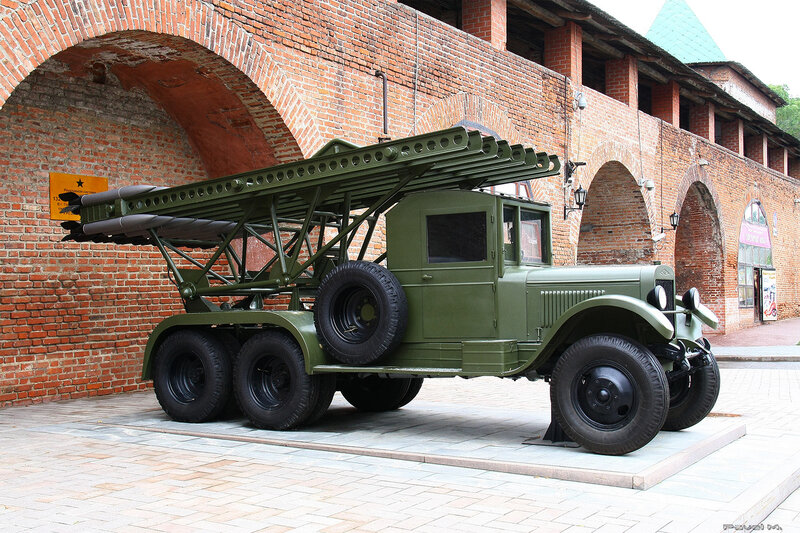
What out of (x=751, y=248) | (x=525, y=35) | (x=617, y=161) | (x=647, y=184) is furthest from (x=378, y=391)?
(x=751, y=248)

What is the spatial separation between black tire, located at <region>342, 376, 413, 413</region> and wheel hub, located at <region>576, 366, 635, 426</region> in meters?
2.45

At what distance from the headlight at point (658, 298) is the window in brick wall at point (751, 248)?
21793 mm

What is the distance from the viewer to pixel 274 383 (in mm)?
7379

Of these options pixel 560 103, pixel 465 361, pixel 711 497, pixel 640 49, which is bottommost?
pixel 711 497

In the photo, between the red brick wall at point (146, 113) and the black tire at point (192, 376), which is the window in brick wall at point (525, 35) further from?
the black tire at point (192, 376)

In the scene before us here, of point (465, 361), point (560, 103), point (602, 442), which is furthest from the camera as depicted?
point (560, 103)

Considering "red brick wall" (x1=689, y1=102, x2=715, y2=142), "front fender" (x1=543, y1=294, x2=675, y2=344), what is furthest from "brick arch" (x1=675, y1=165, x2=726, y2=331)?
"front fender" (x1=543, y1=294, x2=675, y2=344)

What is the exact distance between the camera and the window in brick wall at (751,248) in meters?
26.6

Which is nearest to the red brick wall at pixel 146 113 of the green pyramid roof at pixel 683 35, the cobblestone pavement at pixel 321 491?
the cobblestone pavement at pixel 321 491

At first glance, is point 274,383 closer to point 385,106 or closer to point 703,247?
point 385,106

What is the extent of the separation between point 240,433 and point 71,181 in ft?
14.0

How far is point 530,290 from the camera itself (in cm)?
661

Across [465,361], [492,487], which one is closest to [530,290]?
[465,361]

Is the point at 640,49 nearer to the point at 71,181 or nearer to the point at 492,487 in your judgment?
the point at 71,181
